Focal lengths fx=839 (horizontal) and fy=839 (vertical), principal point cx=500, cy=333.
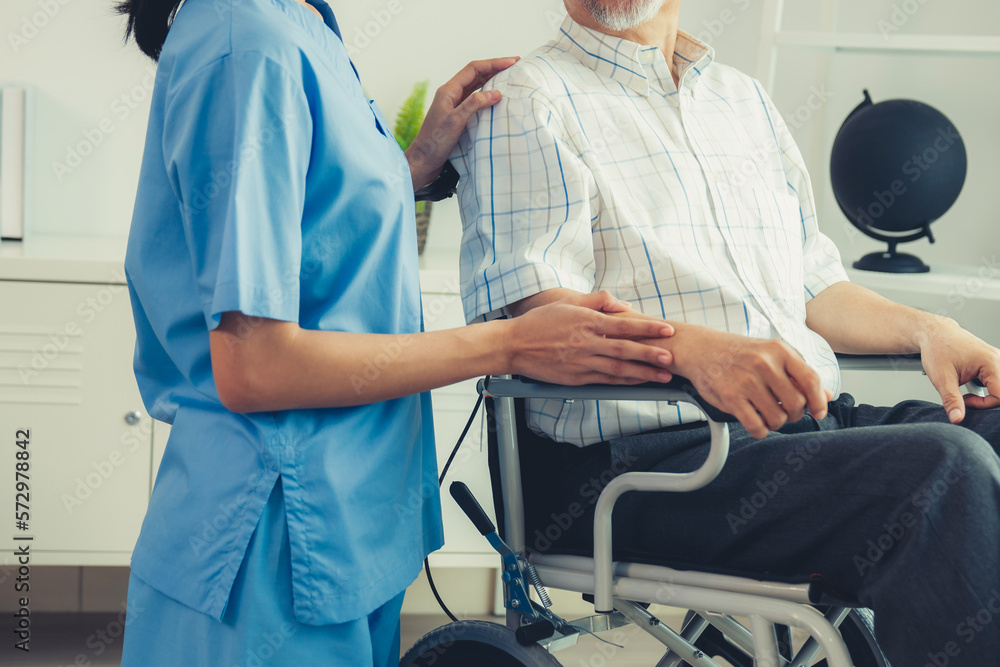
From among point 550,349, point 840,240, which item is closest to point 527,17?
point 840,240

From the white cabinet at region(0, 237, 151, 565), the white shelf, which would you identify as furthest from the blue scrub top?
the white shelf

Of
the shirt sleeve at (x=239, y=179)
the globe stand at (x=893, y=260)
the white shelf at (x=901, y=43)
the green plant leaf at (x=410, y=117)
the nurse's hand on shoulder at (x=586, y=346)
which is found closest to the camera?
the shirt sleeve at (x=239, y=179)

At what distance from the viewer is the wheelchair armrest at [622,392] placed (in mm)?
730

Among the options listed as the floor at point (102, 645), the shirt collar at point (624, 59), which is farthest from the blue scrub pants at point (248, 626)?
the floor at point (102, 645)

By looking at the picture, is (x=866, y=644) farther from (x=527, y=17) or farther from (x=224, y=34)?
(x=527, y=17)

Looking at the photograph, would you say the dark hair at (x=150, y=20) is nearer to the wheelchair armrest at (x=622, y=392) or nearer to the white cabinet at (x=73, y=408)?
the wheelchair armrest at (x=622, y=392)

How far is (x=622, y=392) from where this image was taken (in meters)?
0.77

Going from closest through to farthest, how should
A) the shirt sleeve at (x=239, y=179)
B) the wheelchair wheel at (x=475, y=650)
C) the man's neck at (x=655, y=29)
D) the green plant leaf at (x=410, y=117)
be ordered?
the shirt sleeve at (x=239, y=179) → the wheelchair wheel at (x=475, y=650) → the man's neck at (x=655, y=29) → the green plant leaf at (x=410, y=117)

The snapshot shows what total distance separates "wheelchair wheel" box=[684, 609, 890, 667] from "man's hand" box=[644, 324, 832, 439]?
52 cm

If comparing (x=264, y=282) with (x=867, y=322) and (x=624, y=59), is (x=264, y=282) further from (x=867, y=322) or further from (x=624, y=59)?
(x=867, y=322)

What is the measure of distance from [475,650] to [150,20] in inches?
29.2

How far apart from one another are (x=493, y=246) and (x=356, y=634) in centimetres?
48

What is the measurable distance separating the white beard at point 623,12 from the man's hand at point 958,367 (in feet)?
1.87

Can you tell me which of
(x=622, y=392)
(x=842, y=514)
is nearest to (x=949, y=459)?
(x=842, y=514)
